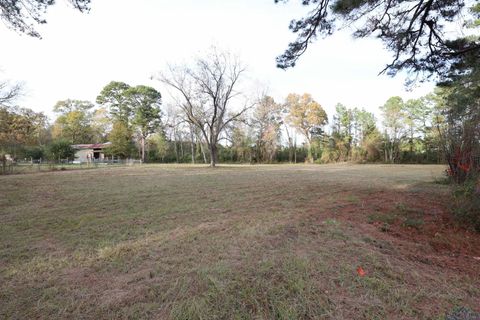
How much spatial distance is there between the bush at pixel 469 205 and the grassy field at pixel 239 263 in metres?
0.23

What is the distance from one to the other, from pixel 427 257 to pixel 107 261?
11.9 feet

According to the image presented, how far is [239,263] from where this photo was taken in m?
2.50

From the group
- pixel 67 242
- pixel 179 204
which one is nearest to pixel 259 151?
pixel 179 204

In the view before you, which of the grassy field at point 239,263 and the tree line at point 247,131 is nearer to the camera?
the grassy field at point 239,263

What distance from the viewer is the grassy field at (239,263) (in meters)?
1.88

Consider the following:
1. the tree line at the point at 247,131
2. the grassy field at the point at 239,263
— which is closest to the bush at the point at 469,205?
the grassy field at the point at 239,263

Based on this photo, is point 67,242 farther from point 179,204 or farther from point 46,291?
point 179,204

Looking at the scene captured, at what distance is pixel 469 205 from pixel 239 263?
379 centimetres

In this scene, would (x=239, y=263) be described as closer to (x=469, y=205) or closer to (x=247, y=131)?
(x=469, y=205)

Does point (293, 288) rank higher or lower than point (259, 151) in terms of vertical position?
lower

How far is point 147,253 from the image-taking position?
9.40 ft

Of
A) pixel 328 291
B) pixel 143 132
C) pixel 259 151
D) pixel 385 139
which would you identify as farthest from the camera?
pixel 259 151

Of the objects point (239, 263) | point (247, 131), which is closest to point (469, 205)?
point (239, 263)

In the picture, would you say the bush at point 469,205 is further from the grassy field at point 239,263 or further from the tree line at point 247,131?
the tree line at point 247,131
